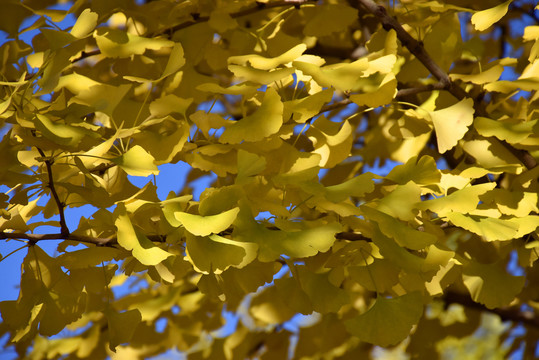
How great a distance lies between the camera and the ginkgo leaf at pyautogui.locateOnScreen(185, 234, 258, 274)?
2.07 feet

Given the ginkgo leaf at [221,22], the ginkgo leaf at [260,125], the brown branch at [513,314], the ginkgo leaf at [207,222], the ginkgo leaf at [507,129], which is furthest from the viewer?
the brown branch at [513,314]

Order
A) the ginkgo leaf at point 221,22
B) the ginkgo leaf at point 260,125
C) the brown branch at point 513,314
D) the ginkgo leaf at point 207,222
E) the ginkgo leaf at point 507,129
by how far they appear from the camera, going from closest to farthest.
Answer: the ginkgo leaf at point 207,222
the ginkgo leaf at point 260,125
the ginkgo leaf at point 507,129
the ginkgo leaf at point 221,22
the brown branch at point 513,314

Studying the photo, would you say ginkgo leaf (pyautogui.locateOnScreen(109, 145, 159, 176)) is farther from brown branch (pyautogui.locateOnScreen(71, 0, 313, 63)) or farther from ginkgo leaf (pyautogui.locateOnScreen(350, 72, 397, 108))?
brown branch (pyautogui.locateOnScreen(71, 0, 313, 63))

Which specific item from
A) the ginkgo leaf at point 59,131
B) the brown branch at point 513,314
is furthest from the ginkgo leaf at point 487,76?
the brown branch at point 513,314

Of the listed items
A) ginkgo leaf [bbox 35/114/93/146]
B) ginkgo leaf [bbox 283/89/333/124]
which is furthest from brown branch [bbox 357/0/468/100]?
ginkgo leaf [bbox 35/114/93/146]

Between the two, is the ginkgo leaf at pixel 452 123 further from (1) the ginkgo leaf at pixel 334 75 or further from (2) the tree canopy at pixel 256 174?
(1) the ginkgo leaf at pixel 334 75

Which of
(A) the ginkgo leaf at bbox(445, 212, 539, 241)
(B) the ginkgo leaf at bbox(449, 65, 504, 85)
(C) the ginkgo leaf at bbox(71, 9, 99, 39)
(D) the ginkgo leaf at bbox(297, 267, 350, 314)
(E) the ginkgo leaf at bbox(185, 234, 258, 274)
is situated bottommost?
(D) the ginkgo leaf at bbox(297, 267, 350, 314)

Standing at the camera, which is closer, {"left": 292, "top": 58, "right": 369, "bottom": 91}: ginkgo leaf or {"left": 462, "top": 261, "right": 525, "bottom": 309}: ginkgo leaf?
{"left": 292, "top": 58, "right": 369, "bottom": 91}: ginkgo leaf

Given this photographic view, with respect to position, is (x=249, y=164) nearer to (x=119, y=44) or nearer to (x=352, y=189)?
(x=352, y=189)

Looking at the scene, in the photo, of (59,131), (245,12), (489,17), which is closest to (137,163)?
(59,131)

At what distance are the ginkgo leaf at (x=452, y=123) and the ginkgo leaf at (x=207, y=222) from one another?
34cm

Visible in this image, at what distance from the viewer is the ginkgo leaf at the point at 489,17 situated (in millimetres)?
878

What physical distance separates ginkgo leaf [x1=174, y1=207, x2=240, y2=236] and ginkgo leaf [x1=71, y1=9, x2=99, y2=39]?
285mm

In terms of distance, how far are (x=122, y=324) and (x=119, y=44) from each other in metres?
0.36
